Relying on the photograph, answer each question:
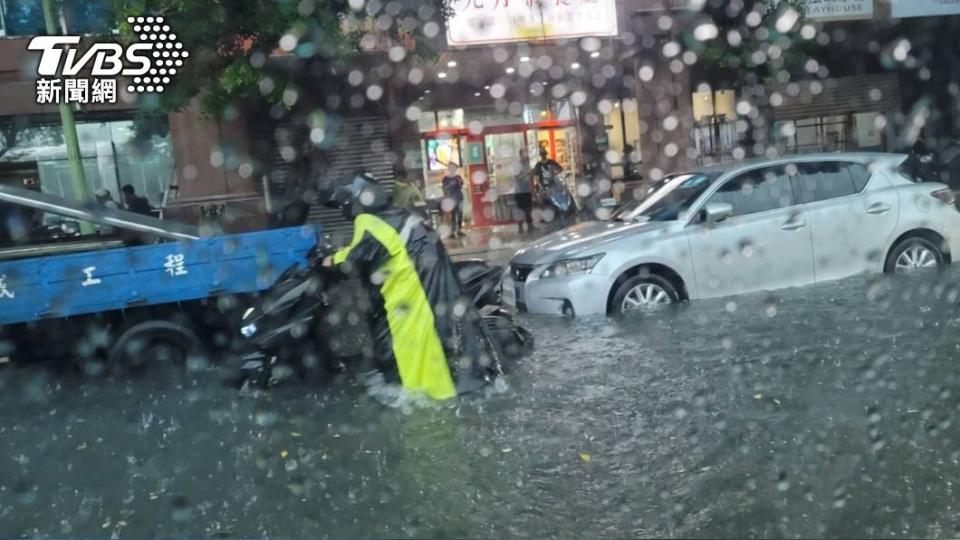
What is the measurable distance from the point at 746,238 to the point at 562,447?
13.3 ft

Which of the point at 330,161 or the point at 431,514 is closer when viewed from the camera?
the point at 431,514

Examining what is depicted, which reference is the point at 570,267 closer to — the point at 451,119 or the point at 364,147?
the point at 364,147

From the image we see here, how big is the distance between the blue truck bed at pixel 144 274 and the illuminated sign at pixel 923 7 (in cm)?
1413

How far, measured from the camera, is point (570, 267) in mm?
8258

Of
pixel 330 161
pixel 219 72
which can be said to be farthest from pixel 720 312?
pixel 330 161

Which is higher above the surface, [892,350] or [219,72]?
[219,72]

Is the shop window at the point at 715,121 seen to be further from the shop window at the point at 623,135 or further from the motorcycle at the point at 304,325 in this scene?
the motorcycle at the point at 304,325

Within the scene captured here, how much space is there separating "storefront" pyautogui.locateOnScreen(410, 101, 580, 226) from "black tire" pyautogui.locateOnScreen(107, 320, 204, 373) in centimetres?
1193

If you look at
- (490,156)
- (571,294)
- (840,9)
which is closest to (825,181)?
(571,294)

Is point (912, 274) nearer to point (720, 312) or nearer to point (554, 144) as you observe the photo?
point (720, 312)

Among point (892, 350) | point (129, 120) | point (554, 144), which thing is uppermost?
point (129, 120)

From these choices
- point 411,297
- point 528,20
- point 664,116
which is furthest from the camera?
point 664,116

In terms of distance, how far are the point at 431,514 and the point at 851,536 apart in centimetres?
175

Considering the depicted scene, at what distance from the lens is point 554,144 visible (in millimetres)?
19875
